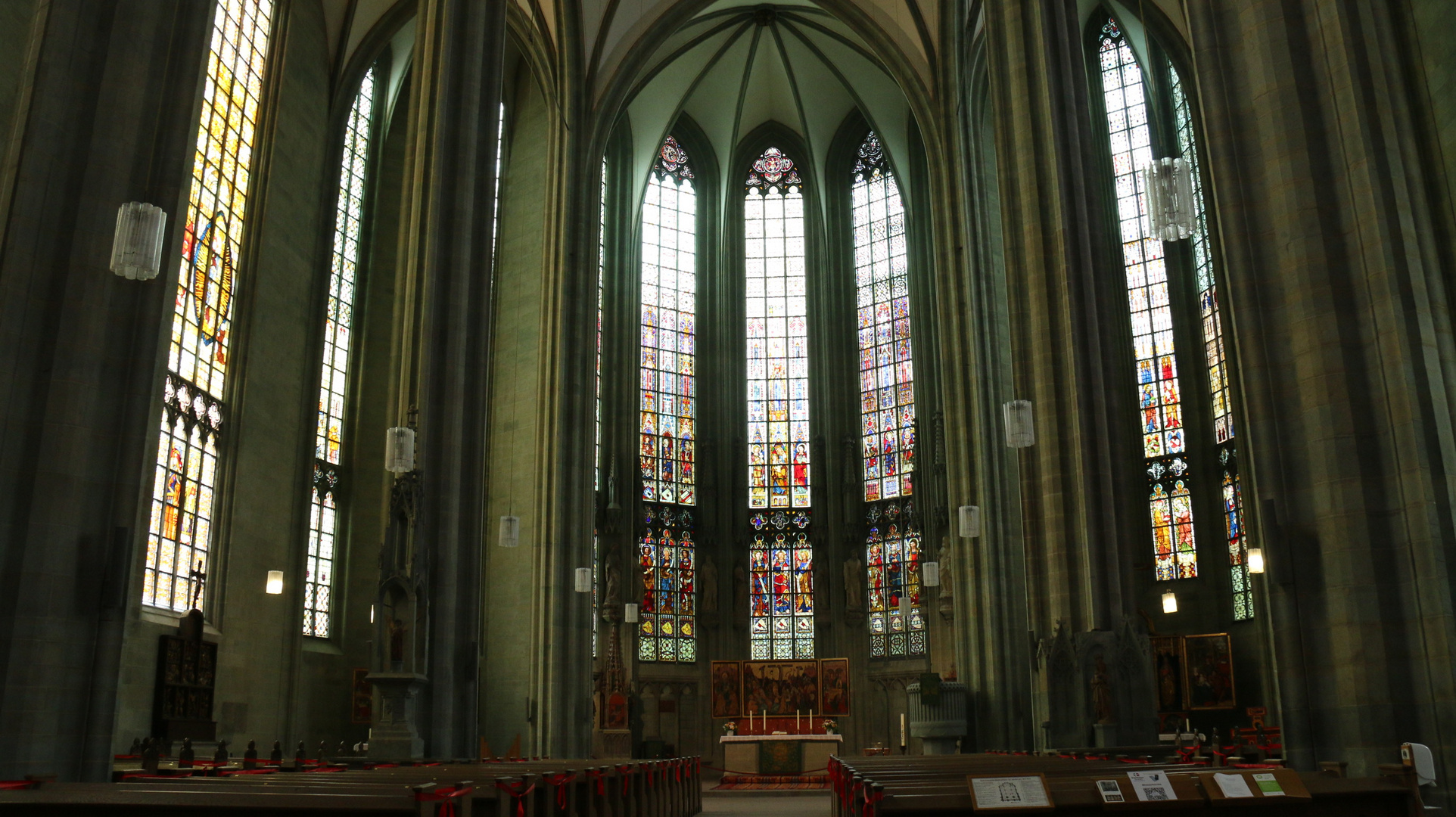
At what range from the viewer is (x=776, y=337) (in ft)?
103

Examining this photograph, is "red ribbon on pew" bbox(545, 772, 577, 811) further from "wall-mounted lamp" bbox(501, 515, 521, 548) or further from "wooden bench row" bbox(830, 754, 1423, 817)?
"wall-mounted lamp" bbox(501, 515, 521, 548)

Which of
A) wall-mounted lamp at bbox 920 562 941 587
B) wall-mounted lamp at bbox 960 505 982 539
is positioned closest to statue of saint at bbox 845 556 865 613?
wall-mounted lamp at bbox 920 562 941 587

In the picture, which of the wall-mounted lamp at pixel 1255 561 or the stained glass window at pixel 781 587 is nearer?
the wall-mounted lamp at pixel 1255 561

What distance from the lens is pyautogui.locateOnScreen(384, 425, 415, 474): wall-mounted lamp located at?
45.8ft

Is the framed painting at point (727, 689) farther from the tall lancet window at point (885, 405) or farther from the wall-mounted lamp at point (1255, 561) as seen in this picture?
the wall-mounted lamp at point (1255, 561)

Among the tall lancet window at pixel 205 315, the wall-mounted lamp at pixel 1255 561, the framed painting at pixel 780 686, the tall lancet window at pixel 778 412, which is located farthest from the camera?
the tall lancet window at pixel 778 412

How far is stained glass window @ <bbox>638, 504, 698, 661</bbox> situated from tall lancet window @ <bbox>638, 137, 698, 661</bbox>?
19 millimetres

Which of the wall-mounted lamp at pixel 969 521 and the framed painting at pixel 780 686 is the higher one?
the wall-mounted lamp at pixel 969 521

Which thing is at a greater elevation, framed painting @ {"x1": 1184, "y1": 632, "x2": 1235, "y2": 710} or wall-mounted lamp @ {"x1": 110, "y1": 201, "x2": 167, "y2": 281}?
wall-mounted lamp @ {"x1": 110, "y1": 201, "x2": 167, "y2": 281}

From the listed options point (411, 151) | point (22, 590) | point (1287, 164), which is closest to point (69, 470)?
point (22, 590)

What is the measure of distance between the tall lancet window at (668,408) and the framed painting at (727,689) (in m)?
1.89

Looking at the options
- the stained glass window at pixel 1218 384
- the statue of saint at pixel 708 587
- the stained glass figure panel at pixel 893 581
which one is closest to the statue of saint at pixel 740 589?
the statue of saint at pixel 708 587

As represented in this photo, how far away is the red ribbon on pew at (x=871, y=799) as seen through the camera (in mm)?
5096

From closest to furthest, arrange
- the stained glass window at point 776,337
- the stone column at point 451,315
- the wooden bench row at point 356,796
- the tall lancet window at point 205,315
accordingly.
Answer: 1. the wooden bench row at point 356,796
2. the stone column at point 451,315
3. the tall lancet window at point 205,315
4. the stained glass window at point 776,337
